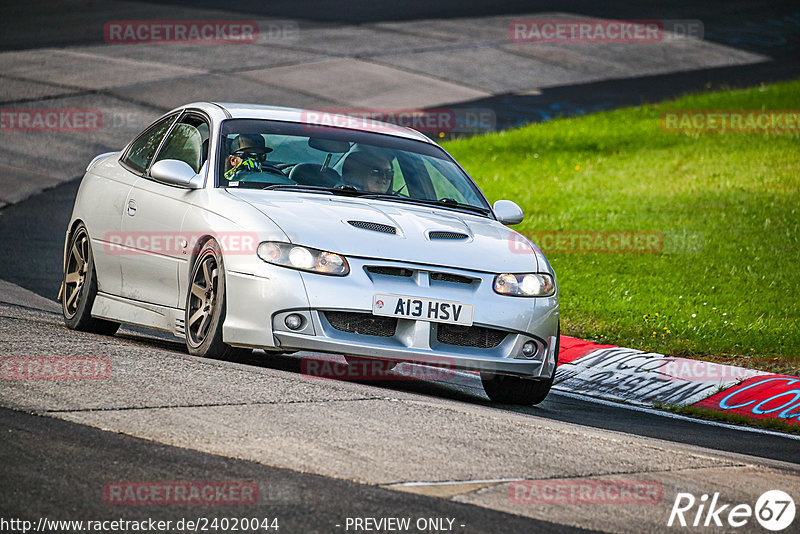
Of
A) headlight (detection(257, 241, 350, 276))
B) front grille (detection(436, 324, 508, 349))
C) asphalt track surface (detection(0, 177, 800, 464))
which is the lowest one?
asphalt track surface (detection(0, 177, 800, 464))

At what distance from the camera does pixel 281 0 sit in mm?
36188

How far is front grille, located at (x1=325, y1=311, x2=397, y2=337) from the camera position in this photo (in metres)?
7.09

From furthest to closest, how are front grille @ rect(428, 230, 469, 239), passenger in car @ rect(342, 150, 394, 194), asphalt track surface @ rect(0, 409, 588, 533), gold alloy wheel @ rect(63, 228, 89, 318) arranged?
gold alloy wheel @ rect(63, 228, 89, 318)
passenger in car @ rect(342, 150, 394, 194)
front grille @ rect(428, 230, 469, 239)
asphalt track surface @ rect(0, 409, 588, 533)

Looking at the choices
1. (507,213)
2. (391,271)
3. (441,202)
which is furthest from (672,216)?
(391,271)

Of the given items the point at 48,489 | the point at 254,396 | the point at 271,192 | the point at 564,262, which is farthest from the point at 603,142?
the point at 48,489

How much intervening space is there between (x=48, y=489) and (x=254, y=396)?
177 cm

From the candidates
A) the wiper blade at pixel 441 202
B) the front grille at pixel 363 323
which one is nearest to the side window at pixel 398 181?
the wiper blade at pixel 441 202

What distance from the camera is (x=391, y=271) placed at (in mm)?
7145

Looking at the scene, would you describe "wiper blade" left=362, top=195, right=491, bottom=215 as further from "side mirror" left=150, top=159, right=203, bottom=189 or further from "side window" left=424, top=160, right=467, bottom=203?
"side mirror" left=150, top=159, right=203, bottom=189

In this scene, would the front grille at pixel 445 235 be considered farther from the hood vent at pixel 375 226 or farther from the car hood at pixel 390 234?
the hood vent at pixel 375 226

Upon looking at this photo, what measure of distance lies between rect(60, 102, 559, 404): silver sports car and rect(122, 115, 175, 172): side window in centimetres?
2

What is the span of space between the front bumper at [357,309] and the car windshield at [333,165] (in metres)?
1.06

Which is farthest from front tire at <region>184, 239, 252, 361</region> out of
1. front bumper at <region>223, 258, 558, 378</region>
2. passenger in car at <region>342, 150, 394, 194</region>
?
passenger in car at <region>342, 150, 394, 194</region>

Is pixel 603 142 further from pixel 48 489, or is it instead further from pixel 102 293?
pixel 48 489
